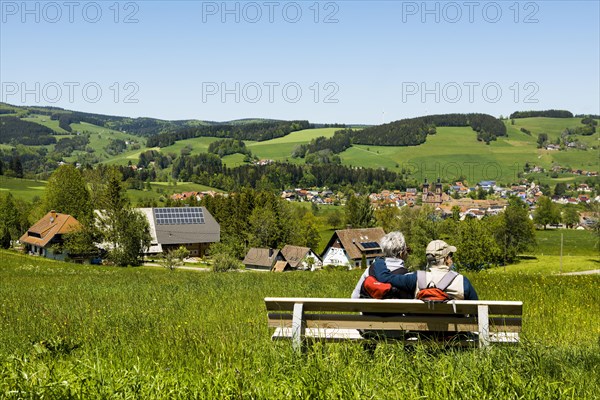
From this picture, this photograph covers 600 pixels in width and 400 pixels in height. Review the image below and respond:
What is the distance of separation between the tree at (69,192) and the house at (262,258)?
80.8 feet

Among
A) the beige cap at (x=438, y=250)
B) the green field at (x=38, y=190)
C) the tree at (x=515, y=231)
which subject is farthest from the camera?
the green field at (x=38, y=190)

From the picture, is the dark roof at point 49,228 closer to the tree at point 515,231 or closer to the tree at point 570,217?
the tree at point 515,231

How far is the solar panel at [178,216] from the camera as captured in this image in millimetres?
97319

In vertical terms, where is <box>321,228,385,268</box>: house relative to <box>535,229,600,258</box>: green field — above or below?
above

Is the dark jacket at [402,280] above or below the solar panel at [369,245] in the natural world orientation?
above

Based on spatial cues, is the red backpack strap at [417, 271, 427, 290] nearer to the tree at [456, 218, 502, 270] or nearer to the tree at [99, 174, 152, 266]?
the tree at [99, 174, 152, 266]

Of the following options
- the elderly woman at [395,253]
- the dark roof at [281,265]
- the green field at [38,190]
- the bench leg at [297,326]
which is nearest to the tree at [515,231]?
the dark roof at [281,265]

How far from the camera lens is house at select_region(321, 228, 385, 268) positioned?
9375cm

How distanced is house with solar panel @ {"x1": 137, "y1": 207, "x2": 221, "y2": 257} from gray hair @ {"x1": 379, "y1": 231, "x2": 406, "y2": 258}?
90984 mm

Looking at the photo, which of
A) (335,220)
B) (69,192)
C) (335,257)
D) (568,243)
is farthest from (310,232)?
(568,243)

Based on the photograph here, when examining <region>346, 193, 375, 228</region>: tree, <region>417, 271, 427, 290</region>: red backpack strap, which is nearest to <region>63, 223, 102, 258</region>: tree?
<region>346, 193, 375, 228</region>: tree

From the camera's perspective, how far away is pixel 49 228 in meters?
80.1

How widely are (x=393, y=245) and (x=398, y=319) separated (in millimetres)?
846

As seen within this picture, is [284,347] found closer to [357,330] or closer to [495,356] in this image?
[357,330]
